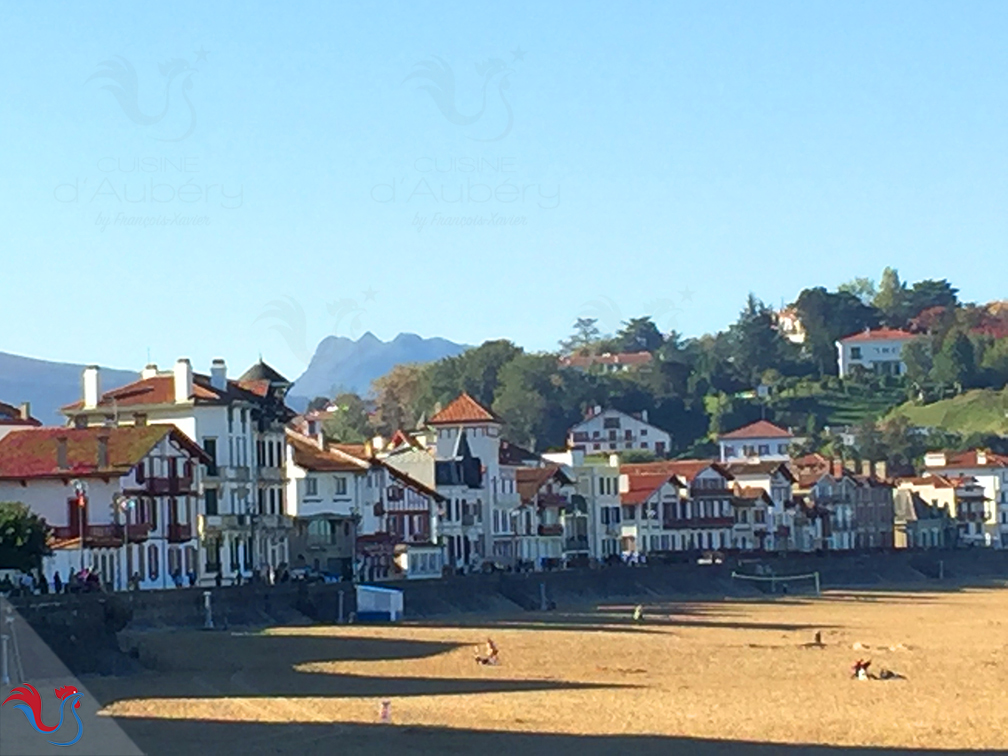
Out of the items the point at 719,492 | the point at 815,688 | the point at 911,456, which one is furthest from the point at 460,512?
the point at 911,456

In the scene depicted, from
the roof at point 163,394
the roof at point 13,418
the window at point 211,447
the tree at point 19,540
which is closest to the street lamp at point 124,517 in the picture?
the tree at point 19,540

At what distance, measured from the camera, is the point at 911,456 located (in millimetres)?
191250

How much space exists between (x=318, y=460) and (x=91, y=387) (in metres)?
13.9

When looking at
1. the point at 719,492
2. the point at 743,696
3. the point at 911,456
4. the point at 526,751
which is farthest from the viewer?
the point at 911,456

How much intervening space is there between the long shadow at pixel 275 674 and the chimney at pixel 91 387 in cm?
2901

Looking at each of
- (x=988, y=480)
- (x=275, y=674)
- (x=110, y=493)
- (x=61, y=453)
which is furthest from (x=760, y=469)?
(x=275, y=674)

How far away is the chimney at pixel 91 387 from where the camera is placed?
87.4 m

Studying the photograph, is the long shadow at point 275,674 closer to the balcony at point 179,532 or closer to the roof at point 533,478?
the balcony at point 179,532

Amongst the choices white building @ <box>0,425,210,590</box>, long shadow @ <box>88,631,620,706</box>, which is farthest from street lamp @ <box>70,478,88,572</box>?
long shadow @ <box>88,631,620,706</box>

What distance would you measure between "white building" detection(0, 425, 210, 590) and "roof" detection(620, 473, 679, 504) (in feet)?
176

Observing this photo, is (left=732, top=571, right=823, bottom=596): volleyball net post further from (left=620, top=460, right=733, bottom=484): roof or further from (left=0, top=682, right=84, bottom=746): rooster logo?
(left=0, top=682, right=84, bottom=746): rooster logo

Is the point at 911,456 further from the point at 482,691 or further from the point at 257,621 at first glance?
the point at 482,691

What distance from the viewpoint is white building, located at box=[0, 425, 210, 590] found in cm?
7356

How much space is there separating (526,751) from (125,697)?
11.0 m
